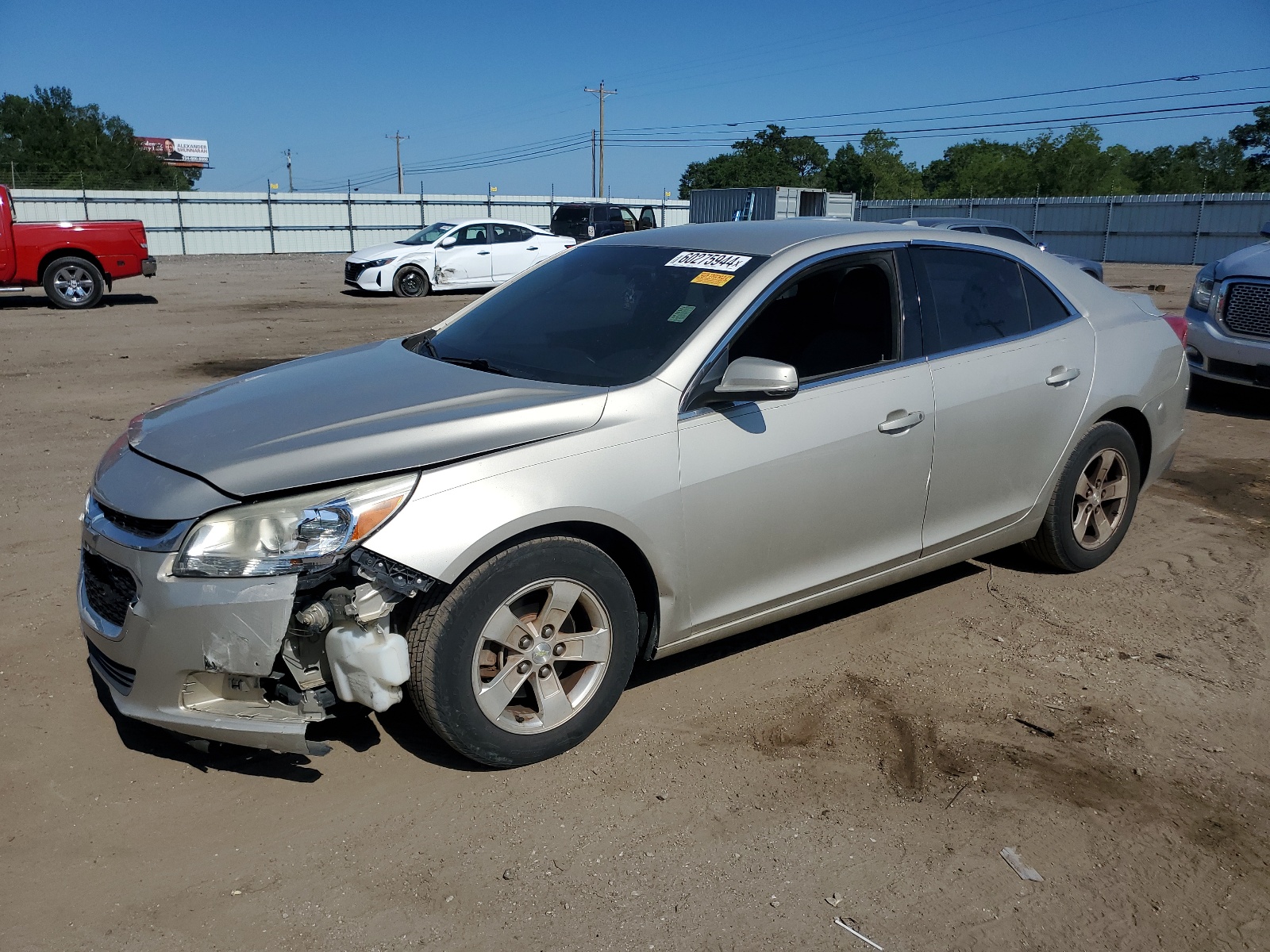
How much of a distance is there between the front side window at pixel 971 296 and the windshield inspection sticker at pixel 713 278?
93cm

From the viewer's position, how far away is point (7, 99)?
250ft

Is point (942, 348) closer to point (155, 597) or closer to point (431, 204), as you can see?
point (155, 597)

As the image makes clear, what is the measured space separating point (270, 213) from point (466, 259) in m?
21.7

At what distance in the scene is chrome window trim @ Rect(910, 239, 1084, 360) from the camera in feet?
13.8

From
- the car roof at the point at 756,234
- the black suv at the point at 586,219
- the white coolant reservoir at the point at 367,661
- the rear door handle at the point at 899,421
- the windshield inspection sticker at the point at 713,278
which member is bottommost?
the white coolant reservoir at the point at 367,661

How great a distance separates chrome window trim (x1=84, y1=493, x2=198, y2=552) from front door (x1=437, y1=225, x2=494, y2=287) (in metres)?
17.7

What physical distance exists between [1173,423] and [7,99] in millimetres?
91596

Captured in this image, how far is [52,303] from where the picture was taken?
17469mm

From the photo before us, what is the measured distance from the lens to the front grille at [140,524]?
2.89 m

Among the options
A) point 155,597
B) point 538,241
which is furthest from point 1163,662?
point 538,241

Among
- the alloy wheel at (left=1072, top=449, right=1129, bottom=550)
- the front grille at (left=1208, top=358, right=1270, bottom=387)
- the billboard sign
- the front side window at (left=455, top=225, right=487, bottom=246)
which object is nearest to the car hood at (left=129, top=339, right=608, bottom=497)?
the alloy wheel at (left=1072, top=449, right=1129, bottom=550)

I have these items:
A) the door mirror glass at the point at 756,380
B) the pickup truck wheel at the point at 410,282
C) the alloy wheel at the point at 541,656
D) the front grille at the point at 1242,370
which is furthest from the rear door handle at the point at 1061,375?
the pickup truck wheel at the point at 410,282

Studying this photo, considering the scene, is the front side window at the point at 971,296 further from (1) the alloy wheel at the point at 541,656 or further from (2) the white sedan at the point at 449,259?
(2) the white sedan at the point at 449,259

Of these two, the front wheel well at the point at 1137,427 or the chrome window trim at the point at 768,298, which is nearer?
the chrome window trim at the point at 768,298
